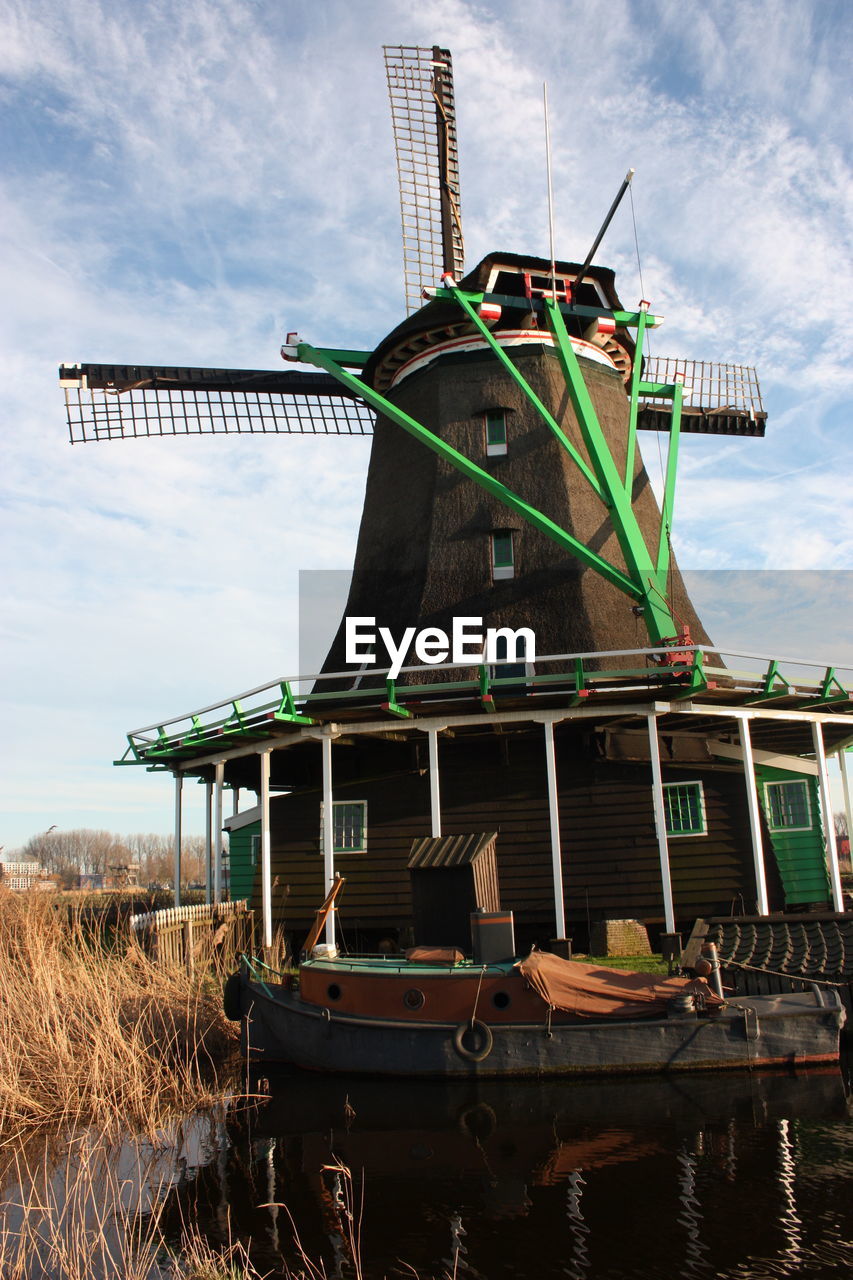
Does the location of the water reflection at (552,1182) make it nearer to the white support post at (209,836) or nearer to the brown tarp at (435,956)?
the brown tarp at (435,956)

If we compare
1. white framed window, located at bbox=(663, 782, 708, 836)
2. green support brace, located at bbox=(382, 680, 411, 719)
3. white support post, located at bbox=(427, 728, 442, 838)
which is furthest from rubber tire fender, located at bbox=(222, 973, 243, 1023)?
white framed window, located at bbox=(663, 782, 708, 836)

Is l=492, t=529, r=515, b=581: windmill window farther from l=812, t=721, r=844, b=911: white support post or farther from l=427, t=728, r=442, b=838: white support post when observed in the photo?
l=812, t=721, r=844, b=911: white support post

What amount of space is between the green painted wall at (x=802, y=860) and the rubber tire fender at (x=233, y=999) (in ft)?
36.8

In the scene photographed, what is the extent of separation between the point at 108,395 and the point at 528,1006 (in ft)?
71.3

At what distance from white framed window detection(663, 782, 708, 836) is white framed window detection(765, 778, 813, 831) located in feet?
7.59

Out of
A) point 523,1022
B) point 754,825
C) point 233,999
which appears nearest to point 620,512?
point 754,825

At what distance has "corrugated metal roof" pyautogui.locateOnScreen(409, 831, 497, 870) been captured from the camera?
13.9 m

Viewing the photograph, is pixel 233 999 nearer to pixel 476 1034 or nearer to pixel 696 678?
pixel 476 1034

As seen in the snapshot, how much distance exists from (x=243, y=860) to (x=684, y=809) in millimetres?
10202

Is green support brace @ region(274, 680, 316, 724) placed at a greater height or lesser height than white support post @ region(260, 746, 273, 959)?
greater

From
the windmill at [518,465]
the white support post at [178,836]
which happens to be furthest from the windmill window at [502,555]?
the white support post at [178,836]

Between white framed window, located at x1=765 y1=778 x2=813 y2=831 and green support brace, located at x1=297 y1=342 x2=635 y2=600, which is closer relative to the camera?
green support brace, located at x1=297 y1=342 x2=635 y2=600

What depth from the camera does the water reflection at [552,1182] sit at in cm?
665

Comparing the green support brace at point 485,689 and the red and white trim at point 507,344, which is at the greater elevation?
the red and white trim at point 507,344
